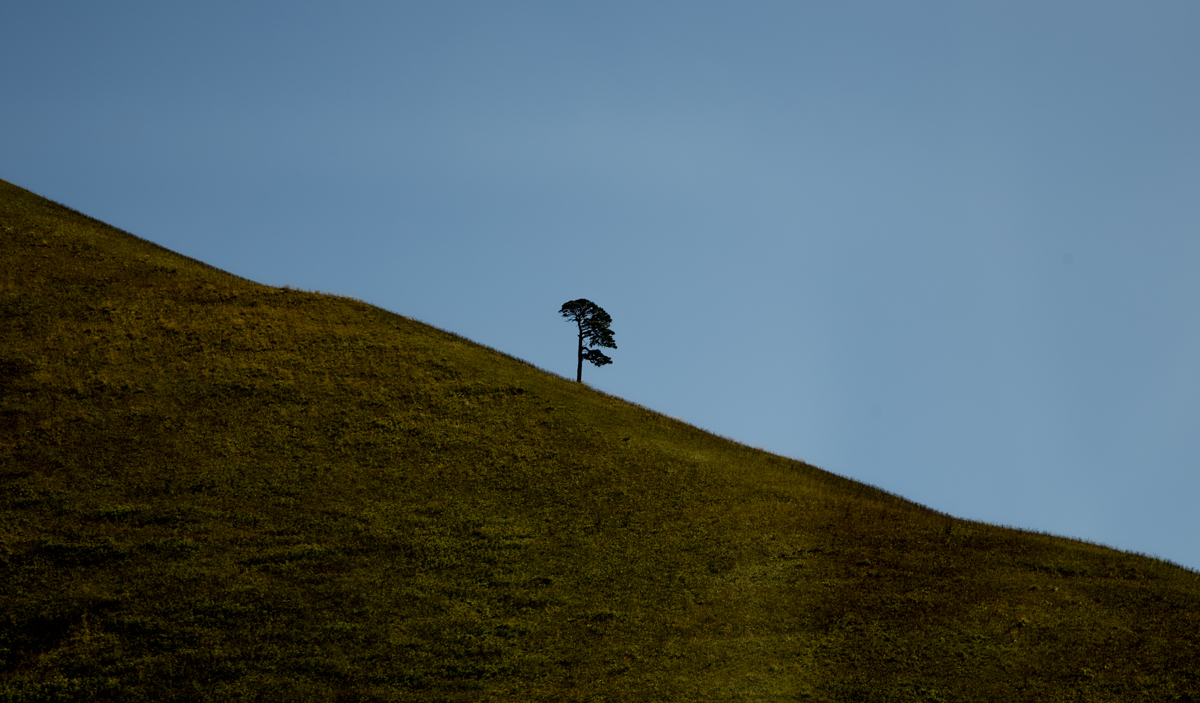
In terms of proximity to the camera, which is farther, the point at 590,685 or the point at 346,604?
the point at 346,604

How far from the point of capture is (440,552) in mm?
34312

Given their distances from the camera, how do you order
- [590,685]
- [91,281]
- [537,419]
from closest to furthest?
[590,685] → [537,419] → [91,281]

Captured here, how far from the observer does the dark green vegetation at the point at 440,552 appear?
27.6 meters

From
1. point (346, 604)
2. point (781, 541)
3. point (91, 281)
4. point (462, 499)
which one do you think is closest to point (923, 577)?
point (781, 541)

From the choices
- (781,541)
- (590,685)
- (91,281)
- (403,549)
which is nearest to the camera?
(590,685)

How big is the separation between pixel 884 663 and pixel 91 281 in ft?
154

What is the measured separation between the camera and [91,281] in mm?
50469

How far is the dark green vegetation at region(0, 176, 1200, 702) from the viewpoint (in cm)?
2756

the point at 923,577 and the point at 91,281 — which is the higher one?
the point at 91,281

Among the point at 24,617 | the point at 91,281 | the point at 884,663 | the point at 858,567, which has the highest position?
the point at 91,281

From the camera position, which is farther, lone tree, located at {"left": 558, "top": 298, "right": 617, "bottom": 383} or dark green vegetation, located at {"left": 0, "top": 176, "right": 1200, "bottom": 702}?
lone tree, located at {"left": 558, "top": 298, "right": 617, "bottom": 383}

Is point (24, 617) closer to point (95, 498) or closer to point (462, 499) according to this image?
point (95, 498)

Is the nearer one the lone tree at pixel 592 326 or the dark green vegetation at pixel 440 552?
the dark green vegetation at pixel 440 552

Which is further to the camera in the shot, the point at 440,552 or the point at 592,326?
the point at 592,326
